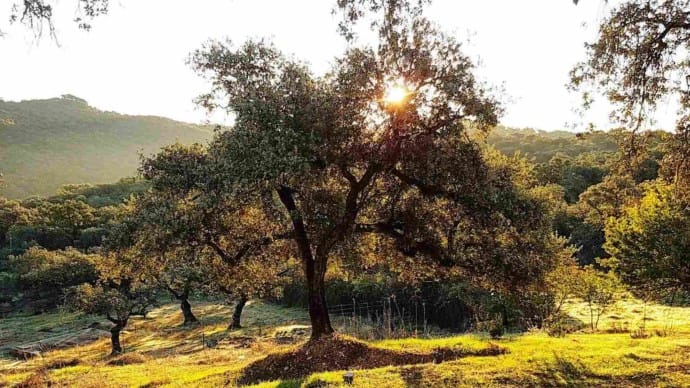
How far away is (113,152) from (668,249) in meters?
150

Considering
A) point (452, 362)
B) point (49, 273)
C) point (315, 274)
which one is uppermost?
point (315, 274)

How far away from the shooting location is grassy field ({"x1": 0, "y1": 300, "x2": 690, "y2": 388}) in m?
9.68

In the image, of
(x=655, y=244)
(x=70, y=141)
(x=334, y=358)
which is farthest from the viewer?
(x=70, y=141)

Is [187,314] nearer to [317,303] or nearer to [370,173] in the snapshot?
[317,303]

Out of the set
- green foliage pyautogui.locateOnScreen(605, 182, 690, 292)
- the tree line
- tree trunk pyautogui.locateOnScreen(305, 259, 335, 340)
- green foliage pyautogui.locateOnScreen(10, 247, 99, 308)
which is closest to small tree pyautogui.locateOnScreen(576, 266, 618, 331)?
green foliage pyautogui.locateOnScreen(605, 182, 690, 292)

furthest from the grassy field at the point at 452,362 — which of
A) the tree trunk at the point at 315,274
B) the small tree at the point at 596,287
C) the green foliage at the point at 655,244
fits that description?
the small tree at the point at 596,287

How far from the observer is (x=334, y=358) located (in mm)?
13258

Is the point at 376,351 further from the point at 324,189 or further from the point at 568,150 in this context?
the point at 568,150

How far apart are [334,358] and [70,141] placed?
502ft

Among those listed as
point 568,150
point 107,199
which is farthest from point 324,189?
point 568,150

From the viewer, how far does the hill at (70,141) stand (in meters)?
120

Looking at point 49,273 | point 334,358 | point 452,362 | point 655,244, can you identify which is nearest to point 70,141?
point 49,273

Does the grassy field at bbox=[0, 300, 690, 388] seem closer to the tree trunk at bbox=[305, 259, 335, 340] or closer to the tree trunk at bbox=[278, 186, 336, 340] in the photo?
the tree trunk at bbox=[305, 259, 335, 340]

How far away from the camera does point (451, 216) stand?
15.4m
